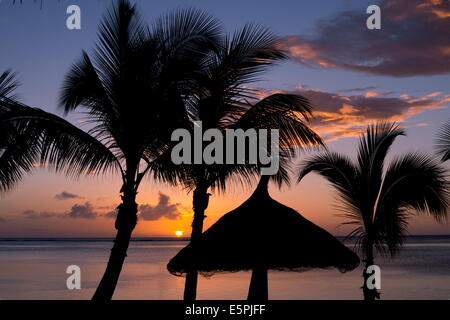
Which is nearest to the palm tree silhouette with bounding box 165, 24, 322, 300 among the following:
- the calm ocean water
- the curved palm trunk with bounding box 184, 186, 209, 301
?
the curved palm trunk with bounding box 184, 186, 209, 301

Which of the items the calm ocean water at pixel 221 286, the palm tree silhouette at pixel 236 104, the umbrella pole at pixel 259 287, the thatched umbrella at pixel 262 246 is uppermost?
the palm tree silhouette at pixel 236 104

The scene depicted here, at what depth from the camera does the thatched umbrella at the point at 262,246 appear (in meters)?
6.96

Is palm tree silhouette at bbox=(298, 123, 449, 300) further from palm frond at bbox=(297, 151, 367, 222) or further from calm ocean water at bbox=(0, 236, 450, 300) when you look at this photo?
calm ocean water at bbox=(0, 236, 450, 300)

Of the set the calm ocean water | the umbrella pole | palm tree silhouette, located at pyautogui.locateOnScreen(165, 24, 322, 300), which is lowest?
the calm ocean water

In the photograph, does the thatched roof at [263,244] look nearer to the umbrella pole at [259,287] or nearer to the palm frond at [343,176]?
the umbrella pole at [259,287]

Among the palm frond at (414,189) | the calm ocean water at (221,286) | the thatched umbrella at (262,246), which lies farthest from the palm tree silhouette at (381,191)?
the calm ocean water at (221,286)

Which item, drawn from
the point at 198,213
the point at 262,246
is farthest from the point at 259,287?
the point at 198,213

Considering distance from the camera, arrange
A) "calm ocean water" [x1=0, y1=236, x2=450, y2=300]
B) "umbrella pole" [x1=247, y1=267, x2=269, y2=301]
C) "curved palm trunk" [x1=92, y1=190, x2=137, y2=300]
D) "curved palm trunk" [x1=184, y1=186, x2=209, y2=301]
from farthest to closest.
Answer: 1. "calm ocean water" [x1=0, y1=236, x2=450, y2=300]
2. "curved palm trunk" [x1=184, y1=186, x2=209, y2=301]
3. "curved palm trunk" [x1=92, y1=190, x2=137, y2=300]
4. "umbrella pole" [x1=247, y1=267, x2=269, y2=301]

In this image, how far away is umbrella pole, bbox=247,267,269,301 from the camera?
677 centimetres

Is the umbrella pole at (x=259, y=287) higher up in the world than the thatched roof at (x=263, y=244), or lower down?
lower down

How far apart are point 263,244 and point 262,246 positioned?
3cm

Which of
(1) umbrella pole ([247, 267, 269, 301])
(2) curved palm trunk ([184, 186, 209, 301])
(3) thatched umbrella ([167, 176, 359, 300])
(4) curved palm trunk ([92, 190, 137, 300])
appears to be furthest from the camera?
(2) curved palm trunk ([184, 186, 209, 301])

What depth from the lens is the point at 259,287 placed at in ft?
22.5

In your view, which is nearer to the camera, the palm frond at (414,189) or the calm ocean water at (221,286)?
the palm frond at (414,189)
